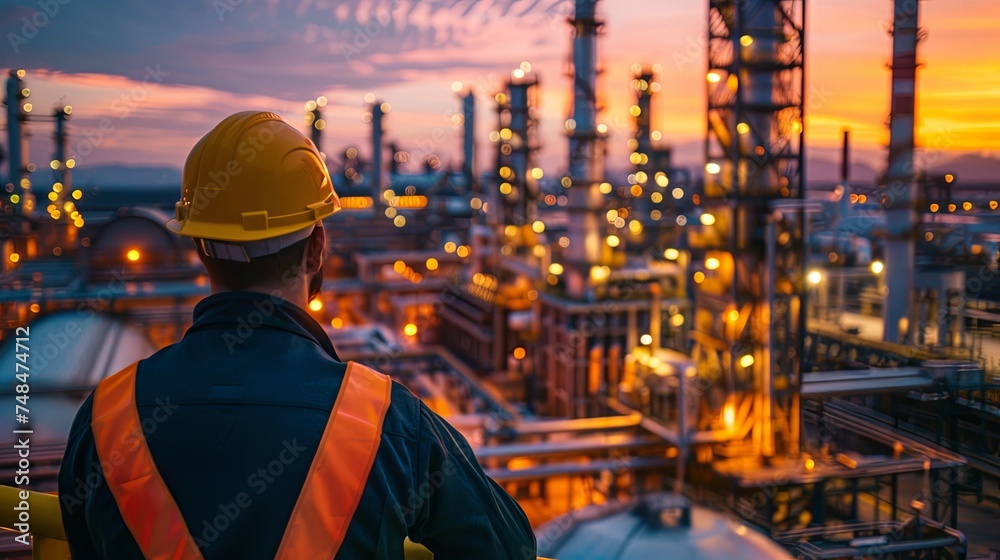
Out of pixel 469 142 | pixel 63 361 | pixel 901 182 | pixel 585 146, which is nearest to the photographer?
pixel 63 361

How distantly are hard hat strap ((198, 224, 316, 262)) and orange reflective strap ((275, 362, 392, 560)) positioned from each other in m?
0.32

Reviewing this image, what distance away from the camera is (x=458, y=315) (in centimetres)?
2236

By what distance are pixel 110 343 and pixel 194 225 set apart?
7.29 m

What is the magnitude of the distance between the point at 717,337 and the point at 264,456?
9212 mm

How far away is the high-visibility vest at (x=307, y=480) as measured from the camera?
53.6 inches

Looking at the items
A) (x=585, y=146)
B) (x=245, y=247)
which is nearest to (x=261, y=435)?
(x=245, y=247)

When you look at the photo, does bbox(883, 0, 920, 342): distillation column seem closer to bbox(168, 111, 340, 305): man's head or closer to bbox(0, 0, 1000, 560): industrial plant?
bbox(0, 0, 1000, 560): industrial plant

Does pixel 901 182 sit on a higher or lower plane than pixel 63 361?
higher

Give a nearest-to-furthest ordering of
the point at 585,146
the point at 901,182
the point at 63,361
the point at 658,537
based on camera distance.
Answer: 1. the point at 658,537
2. the point at 63,361
3. the point at 901,182
4. the point at 585,146

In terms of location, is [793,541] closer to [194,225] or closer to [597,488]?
[597,488]

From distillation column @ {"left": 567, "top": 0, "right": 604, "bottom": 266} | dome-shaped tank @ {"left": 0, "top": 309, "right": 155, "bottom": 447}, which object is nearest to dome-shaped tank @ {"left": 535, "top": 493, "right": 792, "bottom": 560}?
dome-shaped tank @ {"left": 0, "top": 309, "right": 155, "bottom": 447}

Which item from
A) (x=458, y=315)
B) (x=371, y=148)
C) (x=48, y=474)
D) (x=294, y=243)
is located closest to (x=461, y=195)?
(x=371, y=148)

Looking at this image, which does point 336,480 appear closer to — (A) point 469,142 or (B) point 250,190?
(B) point 250,190

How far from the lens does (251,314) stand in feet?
5.01
